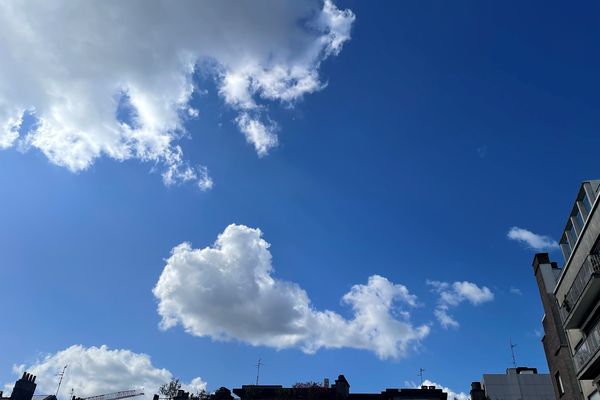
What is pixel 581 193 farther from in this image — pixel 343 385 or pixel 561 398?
pixel 343 385

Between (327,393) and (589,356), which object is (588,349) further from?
(327,393)

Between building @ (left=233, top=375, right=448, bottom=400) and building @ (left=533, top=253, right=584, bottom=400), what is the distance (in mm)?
20045

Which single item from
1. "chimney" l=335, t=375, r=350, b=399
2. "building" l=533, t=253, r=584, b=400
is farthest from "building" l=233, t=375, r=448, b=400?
"building" l=533, t=253, r=584, b=400

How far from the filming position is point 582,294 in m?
27.5

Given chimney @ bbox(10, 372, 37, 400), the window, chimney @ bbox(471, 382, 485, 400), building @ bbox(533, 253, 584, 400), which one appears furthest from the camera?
chimney @ bbox(10, 372, 37, 400)

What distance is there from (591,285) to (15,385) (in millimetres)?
77281

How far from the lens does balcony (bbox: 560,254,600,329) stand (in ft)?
85.3

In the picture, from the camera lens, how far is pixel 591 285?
26.2 meters

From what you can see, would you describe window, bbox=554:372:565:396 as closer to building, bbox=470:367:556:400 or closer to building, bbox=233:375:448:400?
building, bbox=470:367:556:400

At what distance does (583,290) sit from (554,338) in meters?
9.46

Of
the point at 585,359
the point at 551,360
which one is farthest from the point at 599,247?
the point at 551,360

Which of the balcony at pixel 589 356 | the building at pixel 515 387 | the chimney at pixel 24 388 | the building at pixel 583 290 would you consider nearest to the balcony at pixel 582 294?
the building at pixel 583 290

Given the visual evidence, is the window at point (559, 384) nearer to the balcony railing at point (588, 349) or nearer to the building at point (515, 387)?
the balcony railing at point (588, 349)

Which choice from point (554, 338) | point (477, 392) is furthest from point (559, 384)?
point (477, 392)
